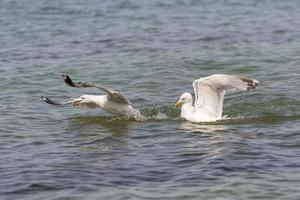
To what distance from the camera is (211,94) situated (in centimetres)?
1256

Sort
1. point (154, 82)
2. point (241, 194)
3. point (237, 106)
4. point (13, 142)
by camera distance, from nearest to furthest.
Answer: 1. point (241, 194)
2. point (13, 142)
3. point (237, 106)
4. point (154, 82)

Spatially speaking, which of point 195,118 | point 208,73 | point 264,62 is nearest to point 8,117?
point 195,118

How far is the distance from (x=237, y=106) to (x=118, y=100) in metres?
2.08

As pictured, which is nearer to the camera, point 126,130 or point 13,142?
point 13,142

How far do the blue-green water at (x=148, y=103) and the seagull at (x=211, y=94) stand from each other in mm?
291

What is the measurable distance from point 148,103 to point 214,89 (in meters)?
1.47

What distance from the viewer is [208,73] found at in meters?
16.2

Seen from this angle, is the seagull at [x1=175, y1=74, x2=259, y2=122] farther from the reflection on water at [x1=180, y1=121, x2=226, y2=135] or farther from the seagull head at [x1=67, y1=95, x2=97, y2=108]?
the seagull head at [x1=67, y1=95, x2=97, y2=108]

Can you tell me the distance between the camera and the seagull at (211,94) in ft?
40.9

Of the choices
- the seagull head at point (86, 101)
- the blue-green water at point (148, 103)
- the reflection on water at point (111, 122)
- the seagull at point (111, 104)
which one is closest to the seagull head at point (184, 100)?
the blue-green water at point (148, 103)

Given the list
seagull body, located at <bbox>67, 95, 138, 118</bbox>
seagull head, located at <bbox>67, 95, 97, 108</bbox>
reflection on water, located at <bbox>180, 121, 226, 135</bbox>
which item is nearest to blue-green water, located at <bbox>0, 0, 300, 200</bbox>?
reflection on water, located at <bbox>180, 121, 226, 135</bbox>

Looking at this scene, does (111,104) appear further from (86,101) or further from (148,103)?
(148,103)

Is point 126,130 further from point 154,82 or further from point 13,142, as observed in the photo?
point 154,82

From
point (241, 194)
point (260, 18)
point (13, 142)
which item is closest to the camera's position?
point (241, 194)
